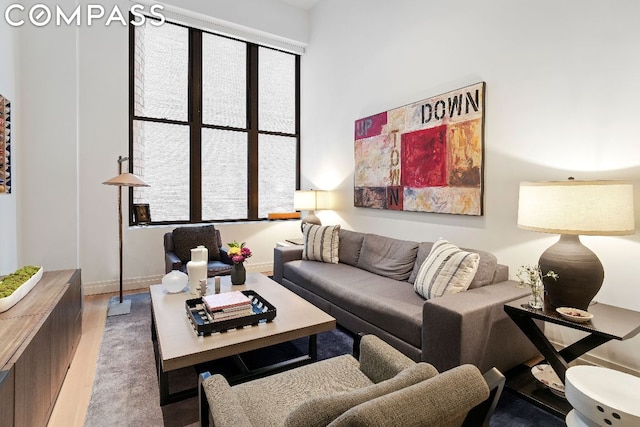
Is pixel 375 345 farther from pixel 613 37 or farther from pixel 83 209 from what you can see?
pixel 83 209

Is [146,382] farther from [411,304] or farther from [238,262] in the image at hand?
[411,304]

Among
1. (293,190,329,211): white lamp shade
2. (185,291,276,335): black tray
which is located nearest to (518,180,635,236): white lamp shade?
(185,291,276,335): black tray

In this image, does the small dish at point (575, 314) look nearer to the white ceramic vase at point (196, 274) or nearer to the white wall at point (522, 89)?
the white wall at point (522, 89)

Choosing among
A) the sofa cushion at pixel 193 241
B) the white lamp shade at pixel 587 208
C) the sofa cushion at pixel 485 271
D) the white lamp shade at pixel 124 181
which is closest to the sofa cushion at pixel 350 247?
the sofa cushion at pixel 485 271

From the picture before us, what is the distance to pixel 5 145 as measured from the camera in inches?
116

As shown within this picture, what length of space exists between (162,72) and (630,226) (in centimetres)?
503

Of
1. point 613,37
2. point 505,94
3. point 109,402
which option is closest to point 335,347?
point 109,402

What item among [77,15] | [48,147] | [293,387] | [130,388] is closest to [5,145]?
[48,147]

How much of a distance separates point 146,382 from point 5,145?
2.45 meters

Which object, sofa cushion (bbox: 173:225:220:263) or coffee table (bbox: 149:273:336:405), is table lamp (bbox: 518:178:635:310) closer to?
coffee table (bbox: 149:273:336:405)

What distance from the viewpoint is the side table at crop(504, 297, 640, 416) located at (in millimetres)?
1719

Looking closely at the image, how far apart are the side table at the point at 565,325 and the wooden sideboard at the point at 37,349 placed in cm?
237

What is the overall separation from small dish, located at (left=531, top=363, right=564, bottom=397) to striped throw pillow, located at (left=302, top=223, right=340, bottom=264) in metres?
2.06

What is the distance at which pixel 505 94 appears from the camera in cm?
268
